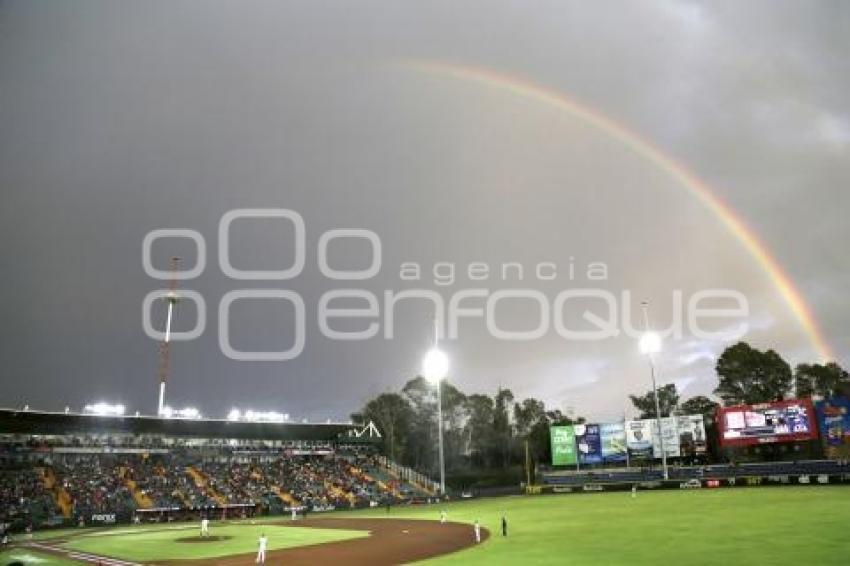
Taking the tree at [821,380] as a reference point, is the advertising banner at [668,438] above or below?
below

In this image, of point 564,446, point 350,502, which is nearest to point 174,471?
point 350,502

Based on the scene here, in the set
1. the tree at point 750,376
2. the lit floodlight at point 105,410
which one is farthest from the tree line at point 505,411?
the lit floodlight at point 105,410

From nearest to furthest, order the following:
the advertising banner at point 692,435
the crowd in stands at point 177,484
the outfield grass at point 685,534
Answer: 1. the outfield grass at point 685,534
2. the crowd in stands at point 177,484
3. the advertising banner at point 692,435

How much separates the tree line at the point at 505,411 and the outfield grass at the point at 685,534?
80.3 m

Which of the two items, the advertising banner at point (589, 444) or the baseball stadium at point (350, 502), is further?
the advertising banner at point (589, 444)

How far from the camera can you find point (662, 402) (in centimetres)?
14738

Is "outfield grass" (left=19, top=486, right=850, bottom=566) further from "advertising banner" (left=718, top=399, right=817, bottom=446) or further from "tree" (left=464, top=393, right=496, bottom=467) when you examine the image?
"tree" (left=464, top=393, right=496, bottom=467)

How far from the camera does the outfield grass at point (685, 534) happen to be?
2813 centimetres

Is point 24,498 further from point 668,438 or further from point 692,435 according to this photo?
point 692,435

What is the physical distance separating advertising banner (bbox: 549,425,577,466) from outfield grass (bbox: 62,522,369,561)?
5205 cm

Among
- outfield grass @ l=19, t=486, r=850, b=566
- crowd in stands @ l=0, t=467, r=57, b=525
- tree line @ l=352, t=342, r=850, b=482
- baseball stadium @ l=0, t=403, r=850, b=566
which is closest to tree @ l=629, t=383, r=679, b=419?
tree line @ l=352, t=342, r=850, b=482

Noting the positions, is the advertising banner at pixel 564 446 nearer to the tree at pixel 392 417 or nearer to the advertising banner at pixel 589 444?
the advertising banner at pixel 589 444

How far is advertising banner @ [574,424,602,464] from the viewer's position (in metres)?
98.2

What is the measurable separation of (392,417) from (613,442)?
215ft
